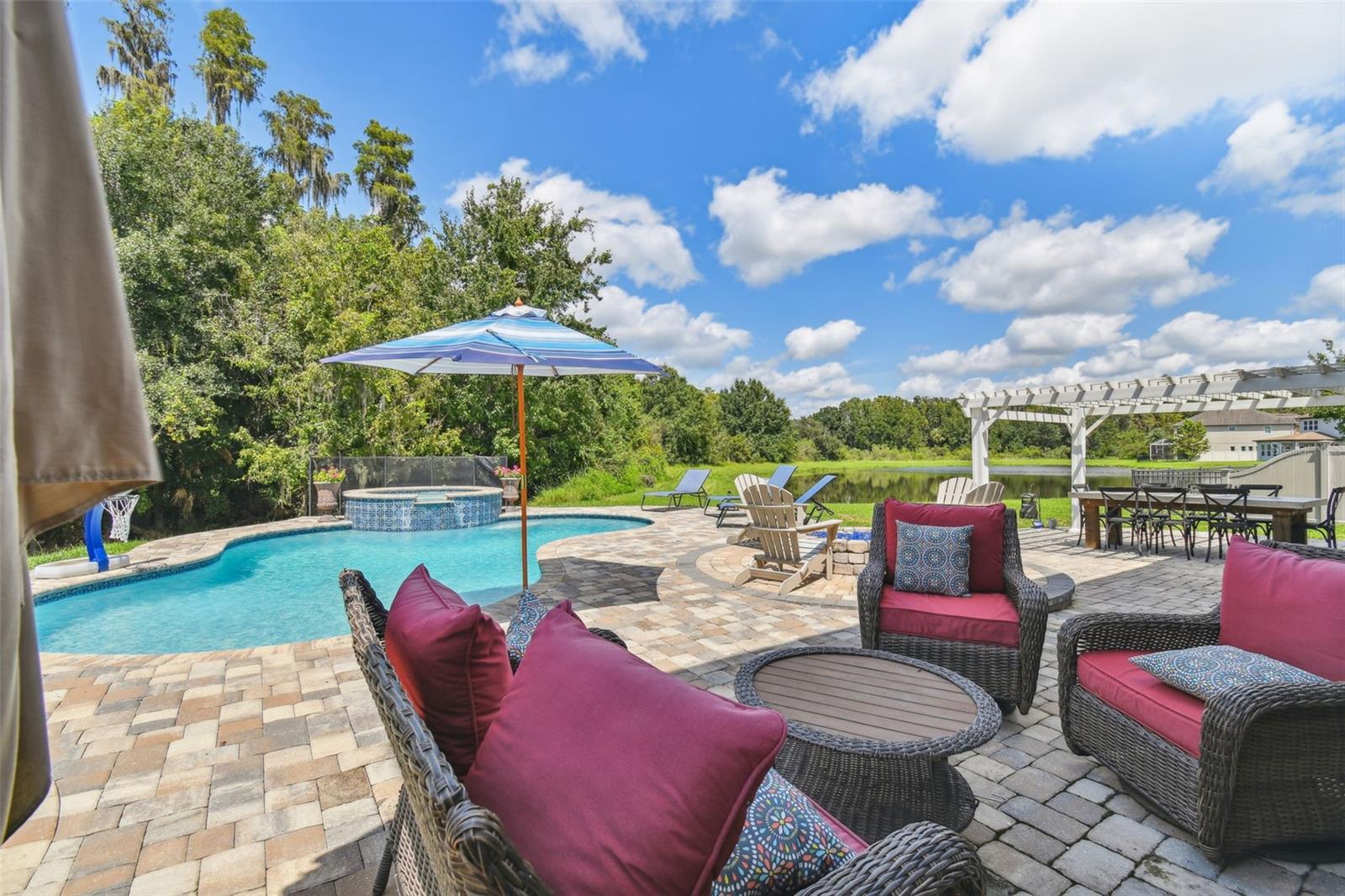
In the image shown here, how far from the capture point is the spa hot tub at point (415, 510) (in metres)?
10.6

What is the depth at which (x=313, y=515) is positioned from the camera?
11.8 m

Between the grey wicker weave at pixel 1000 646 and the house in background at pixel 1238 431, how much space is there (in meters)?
48.4

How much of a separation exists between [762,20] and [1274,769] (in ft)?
36.5

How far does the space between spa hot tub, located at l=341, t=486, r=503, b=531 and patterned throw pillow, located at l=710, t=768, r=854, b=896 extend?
35.2 feet

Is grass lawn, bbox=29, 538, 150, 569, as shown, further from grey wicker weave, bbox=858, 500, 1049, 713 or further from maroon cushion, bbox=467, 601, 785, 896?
maroon cushion, bbox=467, 601, 785, 896

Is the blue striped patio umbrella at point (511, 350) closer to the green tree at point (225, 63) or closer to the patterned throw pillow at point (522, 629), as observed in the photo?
the patterned throw pillow at point (522, 629)

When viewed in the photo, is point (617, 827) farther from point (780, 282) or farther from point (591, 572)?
point (780, 282)

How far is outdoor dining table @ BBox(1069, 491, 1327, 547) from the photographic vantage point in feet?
21.1

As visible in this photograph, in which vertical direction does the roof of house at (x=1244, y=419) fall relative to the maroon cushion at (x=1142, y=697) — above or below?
above

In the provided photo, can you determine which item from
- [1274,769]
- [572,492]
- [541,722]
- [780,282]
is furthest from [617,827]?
[780,282]

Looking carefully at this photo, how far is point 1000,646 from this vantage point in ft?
9.37

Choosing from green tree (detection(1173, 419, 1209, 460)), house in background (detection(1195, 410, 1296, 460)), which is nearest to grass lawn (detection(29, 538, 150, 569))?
green tree (detection(1173, 419, 1209, 460))

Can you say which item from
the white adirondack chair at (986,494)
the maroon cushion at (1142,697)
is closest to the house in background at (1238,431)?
the white adirondack chair at (986,494)

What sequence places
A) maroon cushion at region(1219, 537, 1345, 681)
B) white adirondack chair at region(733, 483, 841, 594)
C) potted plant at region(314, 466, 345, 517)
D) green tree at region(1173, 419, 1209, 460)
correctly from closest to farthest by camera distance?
maroon cushion at region(1219, 537, 1345, 681), white adirondack chair at region(733, 483, 841, 594), potted plant at region(314, 466, 345, 517), green tree at region(1173, 419, 1209, 460)
